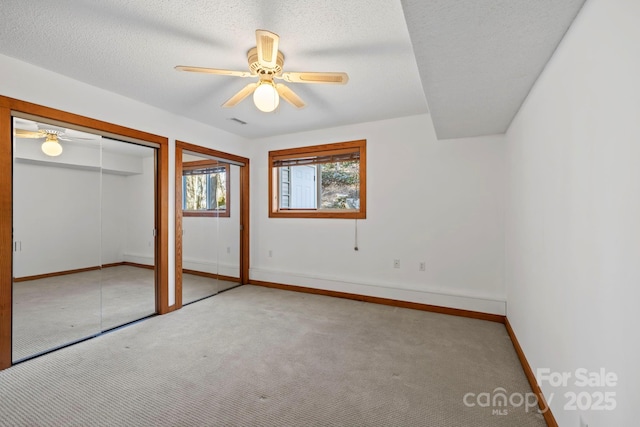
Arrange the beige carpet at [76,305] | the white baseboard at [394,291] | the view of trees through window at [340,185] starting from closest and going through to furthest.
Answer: the beige carpet at [76,305] < the white baseboard at [394,291] < the view of trees through window at [340,185]

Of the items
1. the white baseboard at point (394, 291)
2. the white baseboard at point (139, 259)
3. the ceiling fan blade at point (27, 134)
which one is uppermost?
the ceiling fan blade at point (27, 134)

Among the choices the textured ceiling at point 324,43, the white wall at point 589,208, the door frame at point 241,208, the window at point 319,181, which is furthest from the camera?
the window at point 319,181

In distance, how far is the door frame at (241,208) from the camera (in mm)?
3590

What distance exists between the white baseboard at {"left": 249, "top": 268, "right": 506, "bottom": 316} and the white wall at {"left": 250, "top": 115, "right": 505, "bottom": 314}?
12mm

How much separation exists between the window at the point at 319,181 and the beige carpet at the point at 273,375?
68.1 inches

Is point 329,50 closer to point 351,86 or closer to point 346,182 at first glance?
point 351,86

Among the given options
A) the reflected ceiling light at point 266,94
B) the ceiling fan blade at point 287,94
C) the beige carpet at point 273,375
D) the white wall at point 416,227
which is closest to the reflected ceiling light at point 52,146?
the beige carpet at point 273,375

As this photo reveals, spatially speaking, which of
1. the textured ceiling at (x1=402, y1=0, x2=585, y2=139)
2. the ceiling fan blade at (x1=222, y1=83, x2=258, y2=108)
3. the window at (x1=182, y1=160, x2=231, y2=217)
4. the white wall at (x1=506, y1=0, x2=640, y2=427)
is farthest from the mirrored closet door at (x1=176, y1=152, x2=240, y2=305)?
the white wall at (x1=506, y1=0, x2=640, y2=427)

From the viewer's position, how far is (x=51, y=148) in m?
2.65

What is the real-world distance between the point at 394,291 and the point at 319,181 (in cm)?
213

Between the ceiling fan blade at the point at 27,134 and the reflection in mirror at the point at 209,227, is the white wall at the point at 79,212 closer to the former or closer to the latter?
the ceiling fan blade at the point at 27,134

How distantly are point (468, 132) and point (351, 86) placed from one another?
1.48 m

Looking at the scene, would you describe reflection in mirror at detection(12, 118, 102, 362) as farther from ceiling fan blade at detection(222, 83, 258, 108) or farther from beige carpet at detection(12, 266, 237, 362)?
ceiling fan blade at detection(222, 83, 258, 108)

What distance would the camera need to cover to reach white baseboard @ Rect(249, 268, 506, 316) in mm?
3262
